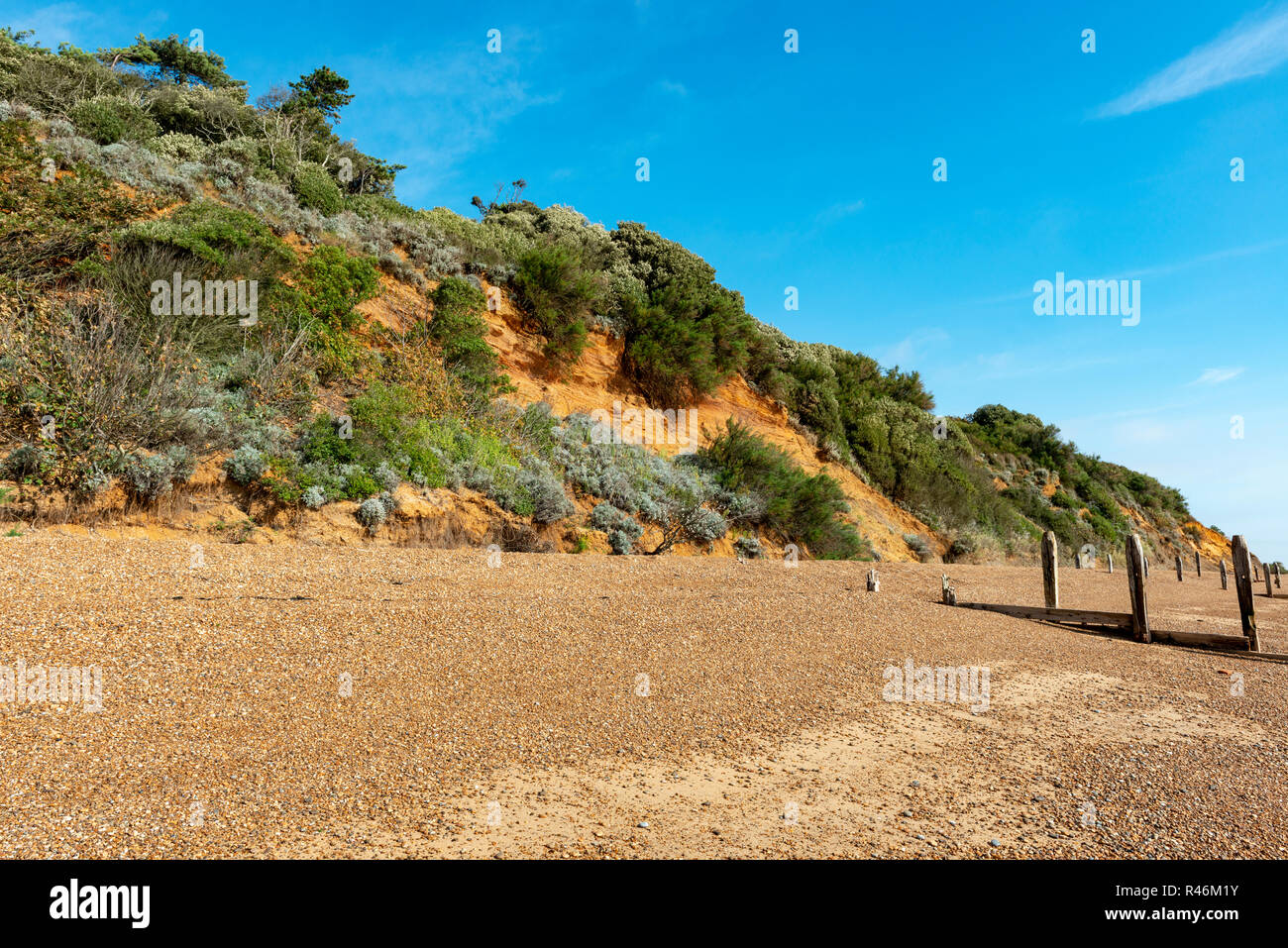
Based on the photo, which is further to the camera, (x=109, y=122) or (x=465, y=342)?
(x=109, y=122)

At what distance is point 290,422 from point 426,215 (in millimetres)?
12578

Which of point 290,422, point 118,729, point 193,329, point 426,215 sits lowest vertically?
point 118,729

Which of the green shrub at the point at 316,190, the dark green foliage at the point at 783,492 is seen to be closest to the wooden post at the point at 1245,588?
the dark green foliage at the point at 783,492

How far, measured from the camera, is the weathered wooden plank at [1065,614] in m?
9.59

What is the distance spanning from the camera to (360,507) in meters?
10.1

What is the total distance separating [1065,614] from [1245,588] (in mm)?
2287

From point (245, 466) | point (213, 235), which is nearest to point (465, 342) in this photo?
point (213, 235)

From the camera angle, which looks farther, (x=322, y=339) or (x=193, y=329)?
(x=322, y=339)

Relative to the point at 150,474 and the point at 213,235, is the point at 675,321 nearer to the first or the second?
the point at 213,235

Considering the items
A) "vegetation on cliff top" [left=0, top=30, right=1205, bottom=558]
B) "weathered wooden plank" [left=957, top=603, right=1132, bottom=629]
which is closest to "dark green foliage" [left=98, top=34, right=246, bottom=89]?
"vegetation on cliff top" [left=0, top=30, right=1205, bottom=558]

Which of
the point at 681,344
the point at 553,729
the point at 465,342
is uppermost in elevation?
the point at 681,344

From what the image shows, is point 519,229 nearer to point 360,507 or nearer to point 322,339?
point 322,339

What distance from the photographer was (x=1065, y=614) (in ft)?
32.9

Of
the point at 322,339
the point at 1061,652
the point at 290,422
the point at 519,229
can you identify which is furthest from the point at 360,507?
the point at 519,229
